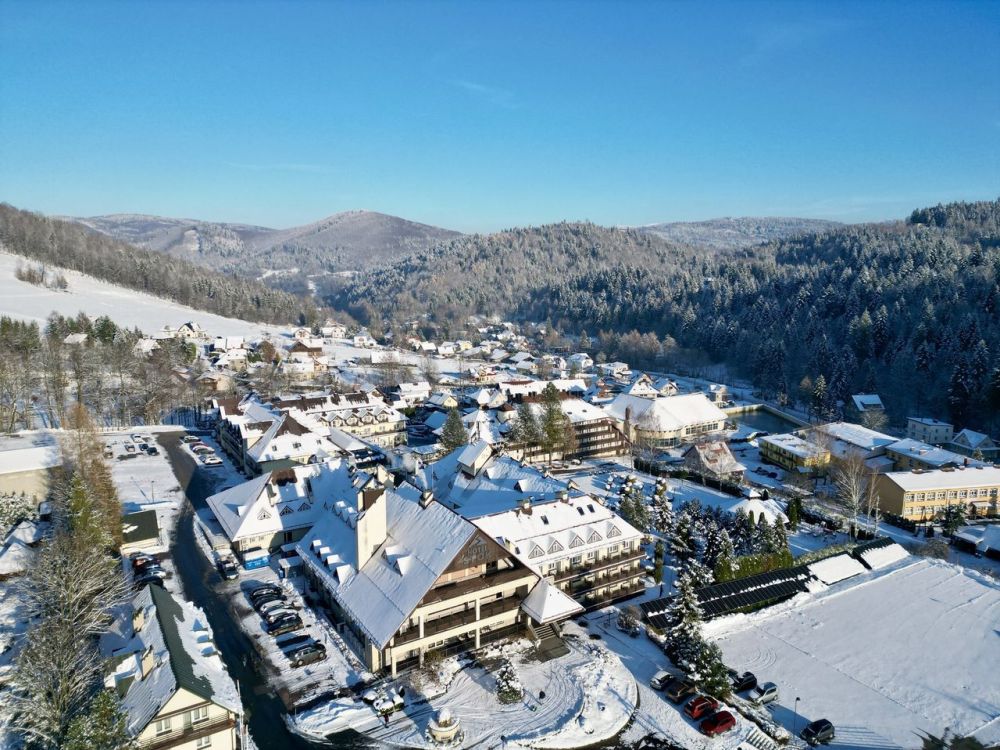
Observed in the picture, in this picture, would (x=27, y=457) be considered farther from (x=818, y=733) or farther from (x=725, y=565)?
(x=818, y=733)

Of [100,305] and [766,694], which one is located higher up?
[100,305]

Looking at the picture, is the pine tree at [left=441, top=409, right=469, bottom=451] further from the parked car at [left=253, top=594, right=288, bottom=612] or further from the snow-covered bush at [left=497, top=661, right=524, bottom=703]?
the snow-covered bush at [left=497, top=661, right=524, bottom=703]

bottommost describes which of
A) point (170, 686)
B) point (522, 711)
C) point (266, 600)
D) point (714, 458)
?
point (522, 711)

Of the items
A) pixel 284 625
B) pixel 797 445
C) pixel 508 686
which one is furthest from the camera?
pixel 797 445

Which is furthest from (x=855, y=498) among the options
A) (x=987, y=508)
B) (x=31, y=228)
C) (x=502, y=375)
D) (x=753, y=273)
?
(x=31, y=228)

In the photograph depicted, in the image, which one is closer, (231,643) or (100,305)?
(231,643)

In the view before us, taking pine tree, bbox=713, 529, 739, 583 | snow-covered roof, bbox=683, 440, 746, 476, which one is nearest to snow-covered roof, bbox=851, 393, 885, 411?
snow-covered roof, bbox=683, 440, 746, 476

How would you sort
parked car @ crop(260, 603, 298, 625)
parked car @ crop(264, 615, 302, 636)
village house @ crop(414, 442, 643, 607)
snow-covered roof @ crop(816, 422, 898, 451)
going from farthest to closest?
snow-covered roof @ crop(816, 422, 898, 451), village house @ crop(414, 442, 643, 607), parked car @ crop(260, 603, 298, 625), parked car @ crop(264, 615, 302, 636)

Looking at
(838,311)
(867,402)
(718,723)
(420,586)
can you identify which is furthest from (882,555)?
(838,311)
